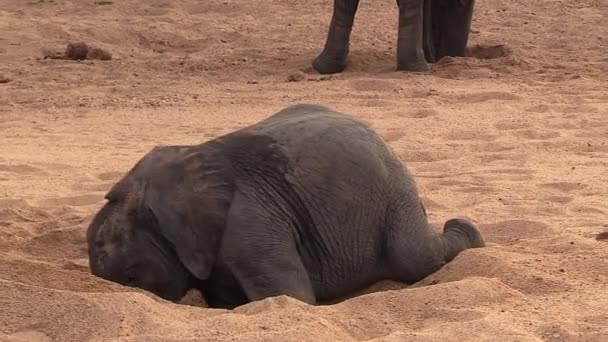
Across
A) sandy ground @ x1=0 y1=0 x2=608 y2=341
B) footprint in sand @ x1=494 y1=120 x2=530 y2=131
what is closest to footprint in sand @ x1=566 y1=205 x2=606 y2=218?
sandy ground @ x1=0 y1=0 x2=608 y2=341

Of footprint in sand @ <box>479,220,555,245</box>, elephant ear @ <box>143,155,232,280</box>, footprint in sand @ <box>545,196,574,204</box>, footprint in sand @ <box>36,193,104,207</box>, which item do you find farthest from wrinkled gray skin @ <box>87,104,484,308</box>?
footprint in sand @ <box>36,193,104,207</box>

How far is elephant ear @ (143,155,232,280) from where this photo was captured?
14.5ft

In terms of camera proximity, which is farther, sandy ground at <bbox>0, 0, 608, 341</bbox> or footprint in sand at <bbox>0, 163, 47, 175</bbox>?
footprint in sand at <bbox>0, 163, 47, 175</bbox>

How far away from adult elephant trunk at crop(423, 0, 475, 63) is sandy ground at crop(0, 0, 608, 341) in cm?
39

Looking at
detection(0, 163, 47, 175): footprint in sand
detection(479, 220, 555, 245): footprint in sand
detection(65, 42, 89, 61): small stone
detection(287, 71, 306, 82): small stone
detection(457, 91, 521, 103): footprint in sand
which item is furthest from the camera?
detection(65, 42, 89, 61): small stone

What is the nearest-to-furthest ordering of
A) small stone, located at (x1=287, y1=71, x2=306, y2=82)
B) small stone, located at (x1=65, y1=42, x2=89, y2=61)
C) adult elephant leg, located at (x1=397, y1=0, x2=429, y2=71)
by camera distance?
small stone, located at (x1=287, y1=71, x2=306, y2=82) → adult elephant leg, located at (x1=397, y1=0, x2=429, y2=71) → small stone, located at (x1=65, y1=42, x2=89, y2=61)

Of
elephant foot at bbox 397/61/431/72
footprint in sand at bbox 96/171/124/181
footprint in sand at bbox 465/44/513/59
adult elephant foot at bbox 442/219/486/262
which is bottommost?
footprint in sand at bbox 465/44/513/59

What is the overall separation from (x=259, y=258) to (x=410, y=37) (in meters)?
6.35

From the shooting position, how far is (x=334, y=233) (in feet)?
15.5

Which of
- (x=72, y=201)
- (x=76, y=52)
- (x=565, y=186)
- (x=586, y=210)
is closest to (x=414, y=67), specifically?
(x=76, y=52)

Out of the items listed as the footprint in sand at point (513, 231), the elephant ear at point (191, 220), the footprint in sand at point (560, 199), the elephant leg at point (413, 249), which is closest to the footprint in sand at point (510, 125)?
the footprint in sand at point (560, 199)

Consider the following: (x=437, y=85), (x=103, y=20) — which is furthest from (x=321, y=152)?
(x=103, y=20)

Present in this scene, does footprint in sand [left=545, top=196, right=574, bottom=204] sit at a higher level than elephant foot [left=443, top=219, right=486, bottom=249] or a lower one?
lower

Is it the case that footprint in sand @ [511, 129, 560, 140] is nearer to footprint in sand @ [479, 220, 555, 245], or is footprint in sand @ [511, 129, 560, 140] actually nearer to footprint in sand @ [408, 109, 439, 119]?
footprint in sand @ [408, 109, 439, 119]
